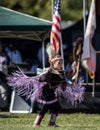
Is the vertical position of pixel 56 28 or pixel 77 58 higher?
pixel 56 28

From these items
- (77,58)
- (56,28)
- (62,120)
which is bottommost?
(62,120)

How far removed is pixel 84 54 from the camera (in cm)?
1722

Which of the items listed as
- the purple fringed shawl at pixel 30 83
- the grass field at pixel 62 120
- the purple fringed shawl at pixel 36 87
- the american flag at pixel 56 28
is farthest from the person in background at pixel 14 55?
the purple fringed shawl at pixel 30 83

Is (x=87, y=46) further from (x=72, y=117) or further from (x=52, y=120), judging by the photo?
(x=52, y=120)

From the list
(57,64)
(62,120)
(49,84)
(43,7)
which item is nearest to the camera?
(57,64)

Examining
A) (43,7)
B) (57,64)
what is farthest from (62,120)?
(43,7)

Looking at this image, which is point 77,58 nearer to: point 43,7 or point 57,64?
point 57,64

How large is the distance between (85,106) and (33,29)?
2.22 meters

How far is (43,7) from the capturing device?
31703 millimetres

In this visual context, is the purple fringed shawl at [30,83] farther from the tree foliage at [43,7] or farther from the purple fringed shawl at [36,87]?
the tree foliage at [43,7]

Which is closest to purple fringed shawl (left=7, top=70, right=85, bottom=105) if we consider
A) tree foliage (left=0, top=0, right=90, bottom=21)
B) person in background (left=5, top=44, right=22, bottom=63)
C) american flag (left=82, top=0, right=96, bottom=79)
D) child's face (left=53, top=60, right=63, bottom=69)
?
child's face (left=53, top=60, right=63, bottom=69)

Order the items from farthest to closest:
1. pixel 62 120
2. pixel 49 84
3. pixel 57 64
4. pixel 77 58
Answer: pixel 77 58 → pixel 62 120 → pixel 49 84 → pixel 57 64

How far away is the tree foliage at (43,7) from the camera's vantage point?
31453mm

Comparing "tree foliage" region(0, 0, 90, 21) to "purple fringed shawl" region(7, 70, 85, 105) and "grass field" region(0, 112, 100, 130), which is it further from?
"purple fringed shawl" region(7, 70, 85, 105)
